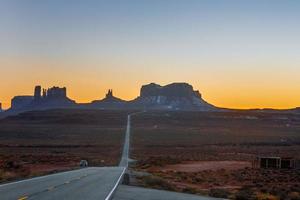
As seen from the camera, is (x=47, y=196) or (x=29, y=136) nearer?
(x=47, y=196)

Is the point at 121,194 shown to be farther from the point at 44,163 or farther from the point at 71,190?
the point at 44,163

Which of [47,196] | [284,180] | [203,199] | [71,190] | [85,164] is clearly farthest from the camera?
[85,164]

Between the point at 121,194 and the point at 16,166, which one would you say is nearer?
the point at 121,194

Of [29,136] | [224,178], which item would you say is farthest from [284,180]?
[29,136]

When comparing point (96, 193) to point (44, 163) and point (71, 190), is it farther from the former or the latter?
point (44, 163)

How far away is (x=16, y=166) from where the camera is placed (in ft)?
181

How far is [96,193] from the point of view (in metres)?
25.4

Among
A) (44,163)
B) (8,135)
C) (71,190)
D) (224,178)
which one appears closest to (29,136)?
(8,135)

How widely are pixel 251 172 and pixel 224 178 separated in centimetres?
757

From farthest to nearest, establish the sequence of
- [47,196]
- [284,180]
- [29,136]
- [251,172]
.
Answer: [29,136]
[251,172]
[284,180]
[47,196]

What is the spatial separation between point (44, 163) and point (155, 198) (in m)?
43.6

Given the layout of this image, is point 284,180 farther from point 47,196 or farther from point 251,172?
point 47,196

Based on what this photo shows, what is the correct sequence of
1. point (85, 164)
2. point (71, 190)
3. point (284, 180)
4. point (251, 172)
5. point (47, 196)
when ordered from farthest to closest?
point (85, 164) → point (251, 172) → point (284, 180) → point (71, 190) → point (47, 196)

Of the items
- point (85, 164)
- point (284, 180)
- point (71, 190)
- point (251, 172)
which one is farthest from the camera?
point (85, 164)
